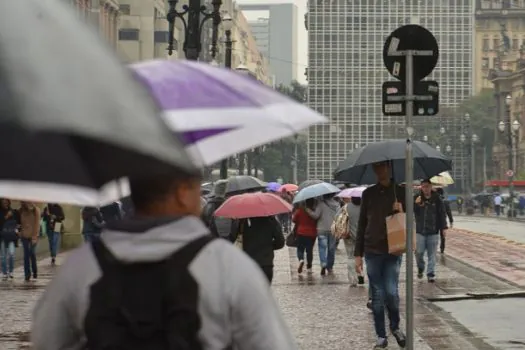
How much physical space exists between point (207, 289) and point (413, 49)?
830cm

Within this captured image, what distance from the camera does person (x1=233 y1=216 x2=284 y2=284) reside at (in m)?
12.0

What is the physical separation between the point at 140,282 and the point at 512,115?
449ft

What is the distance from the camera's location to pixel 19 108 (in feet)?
7.98

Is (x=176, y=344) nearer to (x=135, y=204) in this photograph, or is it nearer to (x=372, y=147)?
(x=135, y=204)

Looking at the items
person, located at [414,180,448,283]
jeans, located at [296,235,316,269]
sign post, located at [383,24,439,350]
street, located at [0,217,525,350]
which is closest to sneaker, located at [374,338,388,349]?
street, located at [0,217,525,350]

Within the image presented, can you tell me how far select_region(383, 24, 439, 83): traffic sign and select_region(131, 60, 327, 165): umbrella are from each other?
300 inches

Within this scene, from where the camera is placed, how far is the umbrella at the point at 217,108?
3.46 m

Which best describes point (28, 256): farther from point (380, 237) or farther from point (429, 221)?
point (380, 237)

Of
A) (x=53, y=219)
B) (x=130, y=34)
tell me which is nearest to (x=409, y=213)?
(x=53, y=219)

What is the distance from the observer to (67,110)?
2.51 meters

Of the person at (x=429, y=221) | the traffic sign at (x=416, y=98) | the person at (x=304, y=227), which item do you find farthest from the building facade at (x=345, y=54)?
the traffic sign at (x=416, y=98)

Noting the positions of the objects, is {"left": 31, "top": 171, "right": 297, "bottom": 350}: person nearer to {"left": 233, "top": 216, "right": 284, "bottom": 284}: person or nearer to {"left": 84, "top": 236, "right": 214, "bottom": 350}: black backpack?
{"left": 84, "top": 236, "right": 214, "bottom": 350}: black backpack

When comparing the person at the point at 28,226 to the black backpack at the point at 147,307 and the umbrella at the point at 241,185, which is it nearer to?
the umbrella at the point at 241,185

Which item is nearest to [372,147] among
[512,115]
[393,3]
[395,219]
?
[395,219]
